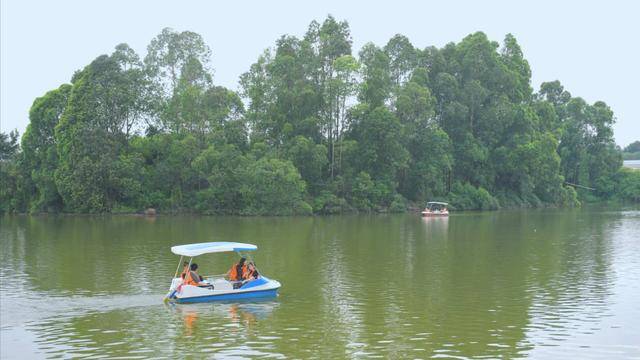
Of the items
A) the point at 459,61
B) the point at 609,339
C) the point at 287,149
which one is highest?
the point at 459,61

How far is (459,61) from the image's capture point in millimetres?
104500

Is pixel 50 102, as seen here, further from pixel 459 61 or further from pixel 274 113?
pixel 459 61

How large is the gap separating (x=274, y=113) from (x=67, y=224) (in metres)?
31.5

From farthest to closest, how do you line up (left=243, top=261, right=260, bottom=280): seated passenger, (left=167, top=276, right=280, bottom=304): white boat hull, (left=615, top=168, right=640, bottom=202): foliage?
(left=615, top=168, right=640, bottom=202): foliage < (left=243, top=261, right=260, bottom=280): seated passenger < (left=167, top=276, right=280, bottom=304): white boat hull

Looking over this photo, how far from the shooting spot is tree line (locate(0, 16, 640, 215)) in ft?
261

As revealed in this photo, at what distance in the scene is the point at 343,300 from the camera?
26.9 m

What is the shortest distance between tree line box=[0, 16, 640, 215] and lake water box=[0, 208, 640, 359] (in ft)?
92.6

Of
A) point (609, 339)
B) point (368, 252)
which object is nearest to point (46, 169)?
point (368, 252)

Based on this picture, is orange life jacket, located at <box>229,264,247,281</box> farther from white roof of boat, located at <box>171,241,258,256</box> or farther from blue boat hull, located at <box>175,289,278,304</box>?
blue boat hull, located at <box>175,289,278,304</box>

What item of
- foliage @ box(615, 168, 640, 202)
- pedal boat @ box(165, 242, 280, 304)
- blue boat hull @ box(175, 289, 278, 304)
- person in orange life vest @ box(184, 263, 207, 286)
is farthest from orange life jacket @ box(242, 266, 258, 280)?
foliage @ box(615, 168, 640, 202)

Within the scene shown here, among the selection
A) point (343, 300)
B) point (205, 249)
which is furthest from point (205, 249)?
point (343, 300)

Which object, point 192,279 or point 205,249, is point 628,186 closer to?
point 205,249

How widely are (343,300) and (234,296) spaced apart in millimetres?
4209

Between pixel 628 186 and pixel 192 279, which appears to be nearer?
pixel 192 279
